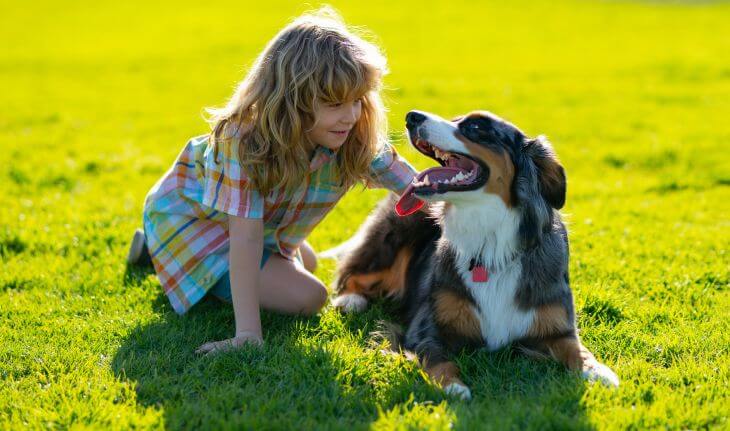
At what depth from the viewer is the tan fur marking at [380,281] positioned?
5.21 meters

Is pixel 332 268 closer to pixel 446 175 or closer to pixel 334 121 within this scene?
pixel 334 121

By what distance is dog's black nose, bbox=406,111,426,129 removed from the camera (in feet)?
12.9

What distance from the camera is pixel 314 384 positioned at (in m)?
3.85

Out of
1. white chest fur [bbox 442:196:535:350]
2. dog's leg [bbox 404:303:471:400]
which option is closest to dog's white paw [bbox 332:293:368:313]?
dog's leg [bbox 404:303:471:400]

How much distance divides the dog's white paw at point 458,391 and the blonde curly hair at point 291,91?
58.2 inches

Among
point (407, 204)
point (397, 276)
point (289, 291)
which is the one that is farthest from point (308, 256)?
point (407, 204)

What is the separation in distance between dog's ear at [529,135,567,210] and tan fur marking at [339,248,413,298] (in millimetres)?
1424

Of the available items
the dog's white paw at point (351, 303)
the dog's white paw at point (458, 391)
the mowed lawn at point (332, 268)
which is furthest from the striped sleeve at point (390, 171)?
the dog's white paw at point (458, 391)

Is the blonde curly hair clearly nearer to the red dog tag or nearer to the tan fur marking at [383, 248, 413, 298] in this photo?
the tan fur marking at [383, 248, 413, 298]

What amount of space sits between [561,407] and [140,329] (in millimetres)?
2419

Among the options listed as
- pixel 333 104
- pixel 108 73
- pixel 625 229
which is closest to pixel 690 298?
pixel 625 229

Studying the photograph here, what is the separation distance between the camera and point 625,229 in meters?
6.47

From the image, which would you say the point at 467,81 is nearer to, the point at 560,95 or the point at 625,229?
the point at 560,95

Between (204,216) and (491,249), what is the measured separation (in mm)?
1949
